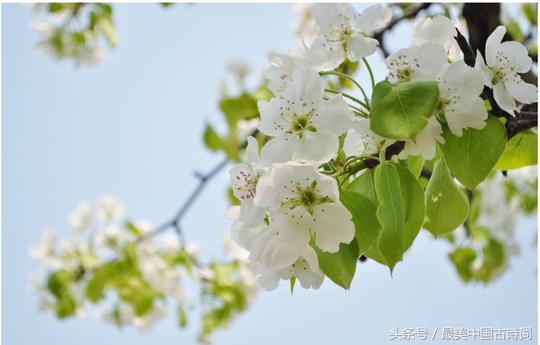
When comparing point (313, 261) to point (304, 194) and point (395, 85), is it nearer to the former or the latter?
point (304, 194)

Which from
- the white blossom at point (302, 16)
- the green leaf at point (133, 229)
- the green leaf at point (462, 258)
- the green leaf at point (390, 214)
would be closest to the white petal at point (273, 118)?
the green leaf at point (390, 214)

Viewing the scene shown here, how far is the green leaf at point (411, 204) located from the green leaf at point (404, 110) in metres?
0.05

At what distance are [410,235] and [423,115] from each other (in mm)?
125

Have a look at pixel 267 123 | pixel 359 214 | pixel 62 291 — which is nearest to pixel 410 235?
pixel 359 214

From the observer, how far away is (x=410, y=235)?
69cm

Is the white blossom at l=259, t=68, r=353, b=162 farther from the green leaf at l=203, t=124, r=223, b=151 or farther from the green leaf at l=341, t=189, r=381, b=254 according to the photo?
the green leaf at l=203, t=124, r=223, b=151

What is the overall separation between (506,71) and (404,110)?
0.16 m

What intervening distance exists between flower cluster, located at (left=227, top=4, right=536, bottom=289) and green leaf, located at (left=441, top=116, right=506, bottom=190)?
1 cm

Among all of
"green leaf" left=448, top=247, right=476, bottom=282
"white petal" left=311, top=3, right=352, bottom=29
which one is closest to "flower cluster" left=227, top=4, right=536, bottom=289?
"white petal" left=311, top=3, right=352, bottom=29

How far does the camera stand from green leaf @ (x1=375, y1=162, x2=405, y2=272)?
657 millimetres

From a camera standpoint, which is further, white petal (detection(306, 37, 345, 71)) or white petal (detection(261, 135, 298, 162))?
white petal (detection(306, 37, 345, 71))

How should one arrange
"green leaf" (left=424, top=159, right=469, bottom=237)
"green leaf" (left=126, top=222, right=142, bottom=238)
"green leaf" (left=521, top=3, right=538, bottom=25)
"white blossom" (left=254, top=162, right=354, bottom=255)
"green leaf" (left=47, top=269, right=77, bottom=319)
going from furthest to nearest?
"green leaf" (left=47, top=269, right=77, bottom=319) → "green leaf" (left=126, top=222, right=142, bottom=238) → "green leaf" (left=521, top=3, right=538, bottom=25) → "green leaf" (left=424, top=159, right=469, bottom=237) → "white blossom" (left=254, top=162, right=354, bottom=255)

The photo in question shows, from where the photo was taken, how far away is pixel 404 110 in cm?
65

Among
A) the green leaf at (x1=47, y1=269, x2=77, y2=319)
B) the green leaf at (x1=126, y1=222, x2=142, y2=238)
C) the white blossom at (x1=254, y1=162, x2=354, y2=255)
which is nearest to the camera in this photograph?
the white blossom at (x1=254, y1=162, x2=354, y2=255)
